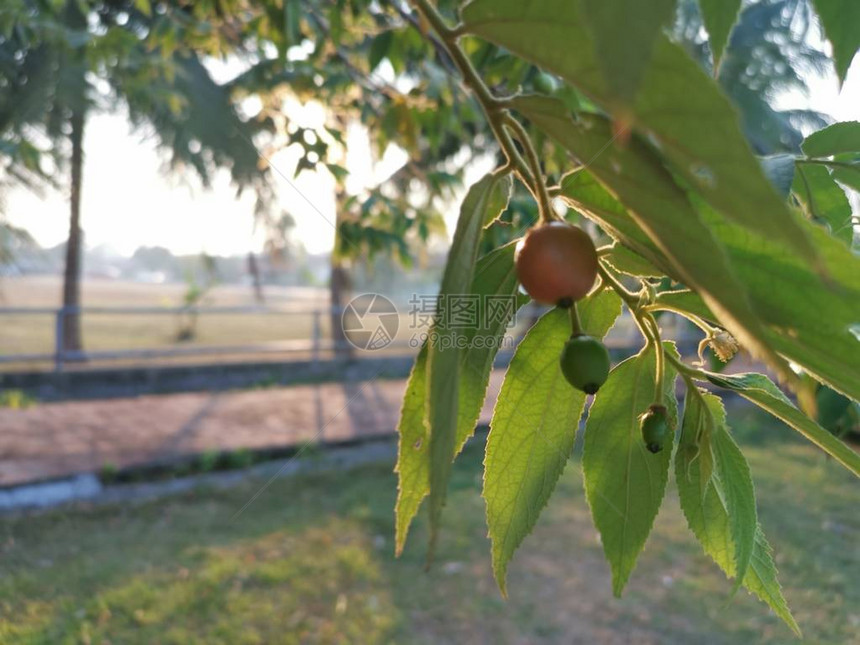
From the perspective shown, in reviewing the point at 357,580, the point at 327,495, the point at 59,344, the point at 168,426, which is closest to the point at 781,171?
the point at 357,580

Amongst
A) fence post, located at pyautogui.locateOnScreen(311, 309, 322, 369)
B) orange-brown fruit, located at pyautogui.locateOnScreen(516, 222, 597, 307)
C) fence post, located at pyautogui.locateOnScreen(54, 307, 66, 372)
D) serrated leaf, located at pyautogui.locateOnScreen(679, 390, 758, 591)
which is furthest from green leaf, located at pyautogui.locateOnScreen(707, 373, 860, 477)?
fence post, located at pyautogui.locateOnScreen(311, 309, 322, 369)

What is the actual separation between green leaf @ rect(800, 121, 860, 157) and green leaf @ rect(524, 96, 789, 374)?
1.00ft

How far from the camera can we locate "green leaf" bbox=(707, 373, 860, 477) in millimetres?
363

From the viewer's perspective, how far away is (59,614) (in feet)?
6.90

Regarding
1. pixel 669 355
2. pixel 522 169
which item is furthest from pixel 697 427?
pixel 522 169

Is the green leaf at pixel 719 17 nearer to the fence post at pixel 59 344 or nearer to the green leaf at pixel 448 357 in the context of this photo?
the green leaf at pixel 448 357

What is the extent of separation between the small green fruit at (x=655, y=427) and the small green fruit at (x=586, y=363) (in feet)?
0.23

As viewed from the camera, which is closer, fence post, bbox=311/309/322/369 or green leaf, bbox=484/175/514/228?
green leaf, bbox=484/175/514/228

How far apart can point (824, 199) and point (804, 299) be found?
0.98 ft

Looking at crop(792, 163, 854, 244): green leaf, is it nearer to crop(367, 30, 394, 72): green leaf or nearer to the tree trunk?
crop(367, 30, 394, 72): green leaf

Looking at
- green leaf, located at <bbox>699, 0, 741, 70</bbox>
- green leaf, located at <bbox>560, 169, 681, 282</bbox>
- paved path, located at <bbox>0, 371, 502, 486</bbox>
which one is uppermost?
green leaf, located at <bbox>699, 0, 741, 70</bbox>

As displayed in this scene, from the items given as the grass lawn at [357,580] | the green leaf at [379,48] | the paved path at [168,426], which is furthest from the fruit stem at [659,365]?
the paved path at [168,426]

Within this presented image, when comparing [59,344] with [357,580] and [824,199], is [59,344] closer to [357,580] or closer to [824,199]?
[357,580]

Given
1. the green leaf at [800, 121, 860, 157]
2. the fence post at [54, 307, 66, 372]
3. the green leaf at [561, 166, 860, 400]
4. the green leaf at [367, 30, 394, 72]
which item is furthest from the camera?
the fence post at [54, 307, 66, 372]
